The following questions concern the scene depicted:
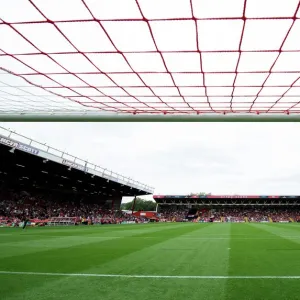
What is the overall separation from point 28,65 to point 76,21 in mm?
1432

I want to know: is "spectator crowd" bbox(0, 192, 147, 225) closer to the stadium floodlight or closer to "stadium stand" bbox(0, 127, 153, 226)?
"stadium stand" bbox(0, 127, 153, 226)

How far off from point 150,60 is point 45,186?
4415 cm

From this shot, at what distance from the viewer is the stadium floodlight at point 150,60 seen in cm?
307

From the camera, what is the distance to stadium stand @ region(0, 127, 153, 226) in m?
28.5

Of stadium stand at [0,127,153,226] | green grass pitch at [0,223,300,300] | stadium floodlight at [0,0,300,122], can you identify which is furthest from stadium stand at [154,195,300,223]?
stadium floodlight at [0,0,300,122]

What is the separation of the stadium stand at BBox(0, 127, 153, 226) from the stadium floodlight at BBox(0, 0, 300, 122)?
68.9 feet

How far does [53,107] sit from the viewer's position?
20.1 feet

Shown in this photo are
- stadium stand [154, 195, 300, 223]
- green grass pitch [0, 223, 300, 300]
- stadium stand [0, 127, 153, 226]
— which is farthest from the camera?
stadium stand [154, 195, 300, 223]

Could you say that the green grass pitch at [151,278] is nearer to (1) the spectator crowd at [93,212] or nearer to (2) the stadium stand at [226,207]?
(1) the spectator crowd at [93,212]

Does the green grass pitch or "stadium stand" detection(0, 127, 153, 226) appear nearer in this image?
the green grass pitch

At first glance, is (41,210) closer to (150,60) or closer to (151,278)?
(151,278)

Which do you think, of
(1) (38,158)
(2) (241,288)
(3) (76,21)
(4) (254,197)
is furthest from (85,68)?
(4) (254,197)

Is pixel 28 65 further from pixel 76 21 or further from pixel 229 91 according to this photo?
pixel 229 91

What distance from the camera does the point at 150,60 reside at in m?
4.12
